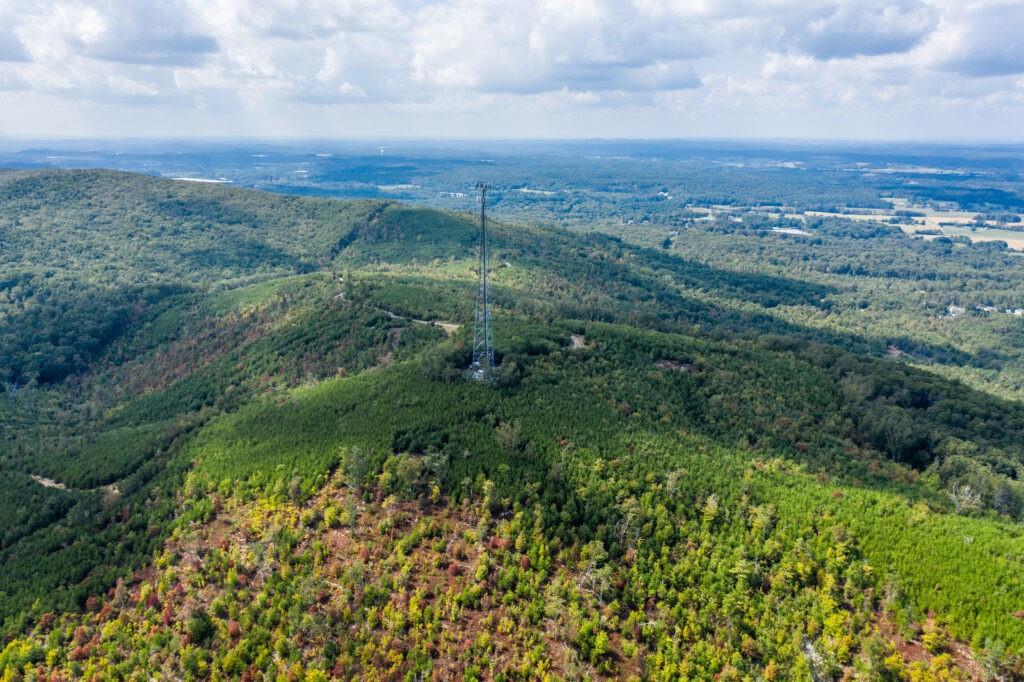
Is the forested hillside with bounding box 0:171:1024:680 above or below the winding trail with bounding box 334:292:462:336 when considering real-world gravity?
below

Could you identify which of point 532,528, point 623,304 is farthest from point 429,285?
point 532,528

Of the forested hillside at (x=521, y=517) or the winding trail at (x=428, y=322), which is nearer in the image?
the forested hillside at (x=521, y=517)

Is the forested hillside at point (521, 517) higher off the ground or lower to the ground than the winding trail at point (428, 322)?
lower

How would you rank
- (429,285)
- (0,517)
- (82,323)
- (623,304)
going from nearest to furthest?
1. (0,517)
2. (82,323)
3. (429,285)
4. (623,304)

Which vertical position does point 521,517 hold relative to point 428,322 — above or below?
A: below

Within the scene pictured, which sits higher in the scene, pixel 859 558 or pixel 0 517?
pixel 859 558

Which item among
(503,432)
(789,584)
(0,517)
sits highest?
(503,432)

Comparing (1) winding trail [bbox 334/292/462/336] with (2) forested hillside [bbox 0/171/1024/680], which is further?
(1) winding trail [bbox 334/292/462/336]

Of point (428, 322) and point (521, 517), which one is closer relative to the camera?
point (521, 517)

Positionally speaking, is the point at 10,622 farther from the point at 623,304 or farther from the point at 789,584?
the point at 623,304

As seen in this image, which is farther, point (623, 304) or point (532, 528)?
point (623, 304)

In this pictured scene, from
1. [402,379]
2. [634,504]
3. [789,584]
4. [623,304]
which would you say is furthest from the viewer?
[623,304]
